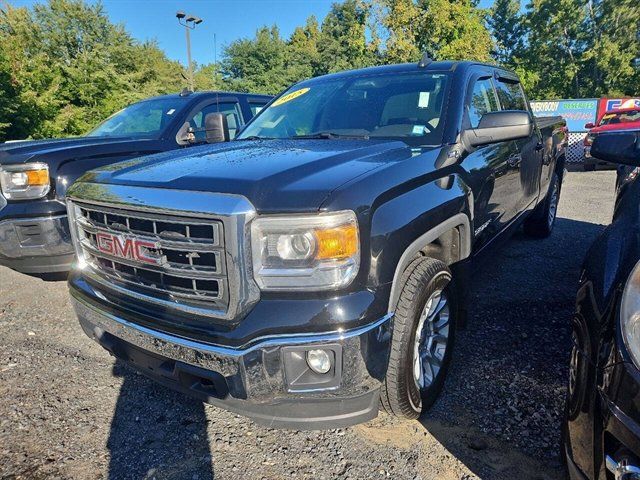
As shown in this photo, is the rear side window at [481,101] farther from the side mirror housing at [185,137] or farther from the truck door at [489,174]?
the side mirror housing at [185,137]

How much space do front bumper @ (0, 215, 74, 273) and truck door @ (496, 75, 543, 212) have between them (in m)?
3.85

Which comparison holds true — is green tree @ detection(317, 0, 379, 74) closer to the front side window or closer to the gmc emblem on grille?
the front side window

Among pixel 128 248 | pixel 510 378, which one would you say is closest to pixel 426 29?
pixel 510 378

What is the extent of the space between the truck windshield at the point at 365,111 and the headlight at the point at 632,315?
1464 millimetres

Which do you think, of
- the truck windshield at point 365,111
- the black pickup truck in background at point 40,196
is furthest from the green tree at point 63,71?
the truck windshield at point 365,111

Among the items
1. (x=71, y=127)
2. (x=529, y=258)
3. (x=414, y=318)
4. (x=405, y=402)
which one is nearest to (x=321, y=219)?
(x=414, y=318)

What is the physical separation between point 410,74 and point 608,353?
2.41 metres

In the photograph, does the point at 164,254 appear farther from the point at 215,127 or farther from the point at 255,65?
the point at 255,65

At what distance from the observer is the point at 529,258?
5.09 metres

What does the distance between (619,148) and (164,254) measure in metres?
2.29

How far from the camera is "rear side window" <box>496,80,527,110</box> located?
393 cm

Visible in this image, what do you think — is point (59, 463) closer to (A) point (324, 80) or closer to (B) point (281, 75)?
(A) point (324, 80)

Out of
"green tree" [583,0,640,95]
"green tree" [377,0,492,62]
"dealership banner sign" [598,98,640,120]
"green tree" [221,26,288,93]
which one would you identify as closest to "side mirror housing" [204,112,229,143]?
"dealership banner sign" [598,98,640,120]

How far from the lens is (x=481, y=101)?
3.29 m
